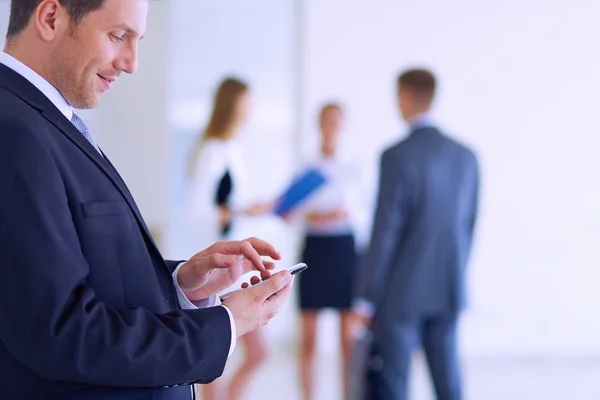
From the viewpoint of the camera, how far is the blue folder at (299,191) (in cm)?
429

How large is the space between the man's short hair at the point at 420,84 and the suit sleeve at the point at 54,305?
2630 millimetres

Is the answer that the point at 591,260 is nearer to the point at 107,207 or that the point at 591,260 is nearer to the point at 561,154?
the point at 561,154

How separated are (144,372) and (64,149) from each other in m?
0.31

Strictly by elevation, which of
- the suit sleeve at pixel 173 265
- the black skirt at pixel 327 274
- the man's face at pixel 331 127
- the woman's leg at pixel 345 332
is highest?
the man's face at pixel 331 127

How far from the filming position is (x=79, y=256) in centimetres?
108

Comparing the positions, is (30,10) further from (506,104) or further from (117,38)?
(506,104)

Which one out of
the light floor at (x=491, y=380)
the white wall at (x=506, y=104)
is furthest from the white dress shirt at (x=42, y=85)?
the white wall at (x=506, y=104)

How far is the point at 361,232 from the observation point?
15.7 ft

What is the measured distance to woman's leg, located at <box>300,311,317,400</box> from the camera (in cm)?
430

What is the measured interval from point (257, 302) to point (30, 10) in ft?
1.66

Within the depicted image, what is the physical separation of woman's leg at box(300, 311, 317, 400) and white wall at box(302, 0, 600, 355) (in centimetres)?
155

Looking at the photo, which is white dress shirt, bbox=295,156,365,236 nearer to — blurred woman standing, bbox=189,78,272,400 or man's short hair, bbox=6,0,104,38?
blurred woman standing, bbox=189,78,272,400

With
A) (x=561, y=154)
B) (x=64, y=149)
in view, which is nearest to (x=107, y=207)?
(x=64, y=149)

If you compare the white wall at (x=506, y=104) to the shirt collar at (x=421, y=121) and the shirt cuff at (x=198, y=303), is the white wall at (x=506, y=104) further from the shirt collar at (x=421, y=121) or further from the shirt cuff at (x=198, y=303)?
the shirt cuff at (x=198, y=303)
